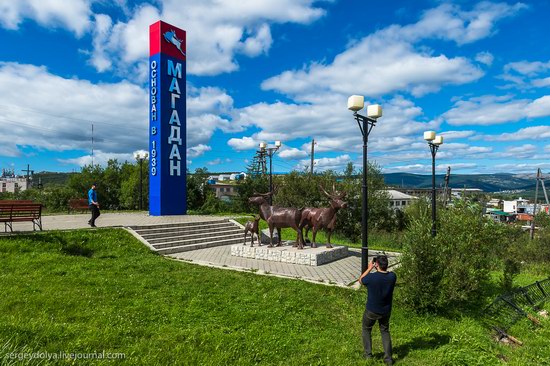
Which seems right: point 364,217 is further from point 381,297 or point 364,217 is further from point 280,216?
point 280,216

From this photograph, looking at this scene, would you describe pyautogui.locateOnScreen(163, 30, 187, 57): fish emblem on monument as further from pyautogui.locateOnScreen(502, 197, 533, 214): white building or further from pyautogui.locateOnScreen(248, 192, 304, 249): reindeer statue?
pyautogui.locateOnScreen(502, 197, 533, 214): white building

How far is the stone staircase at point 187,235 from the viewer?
12.4m

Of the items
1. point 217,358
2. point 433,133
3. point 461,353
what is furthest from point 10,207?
point 433,133

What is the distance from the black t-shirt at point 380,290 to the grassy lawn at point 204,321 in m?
0.80

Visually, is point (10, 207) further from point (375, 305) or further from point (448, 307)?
point (448, 307)

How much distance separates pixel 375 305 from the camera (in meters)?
4.75

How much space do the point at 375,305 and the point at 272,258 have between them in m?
6.80

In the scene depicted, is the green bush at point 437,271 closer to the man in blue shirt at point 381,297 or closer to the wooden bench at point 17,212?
the man in blue shirt at point 381,297

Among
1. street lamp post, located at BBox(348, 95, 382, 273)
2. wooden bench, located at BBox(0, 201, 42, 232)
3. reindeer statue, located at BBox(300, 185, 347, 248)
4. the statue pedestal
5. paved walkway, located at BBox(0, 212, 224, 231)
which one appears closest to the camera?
street lamp post, located at BBox(348, 95, 382, 273)

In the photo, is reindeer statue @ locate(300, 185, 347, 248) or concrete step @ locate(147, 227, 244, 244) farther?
concrete step @ locate(147, 227, 244, 244)

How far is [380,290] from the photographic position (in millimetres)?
4699

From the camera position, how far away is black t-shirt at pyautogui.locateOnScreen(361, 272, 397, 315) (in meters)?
4.70

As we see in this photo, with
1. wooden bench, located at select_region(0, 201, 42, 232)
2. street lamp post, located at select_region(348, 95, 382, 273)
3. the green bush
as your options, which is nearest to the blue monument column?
wooden bench, located at select_region(0, 201, 42, 232)

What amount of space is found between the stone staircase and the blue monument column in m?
4.38
